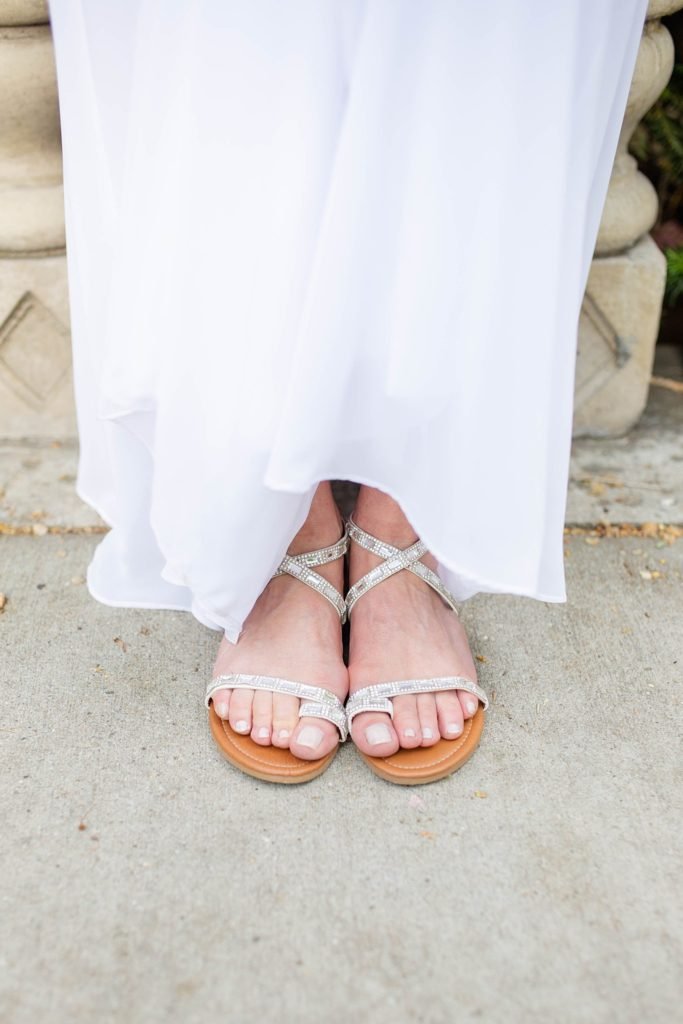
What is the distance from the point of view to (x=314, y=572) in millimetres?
1135

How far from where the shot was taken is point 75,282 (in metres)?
1.07

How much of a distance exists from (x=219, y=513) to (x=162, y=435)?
0.10 m

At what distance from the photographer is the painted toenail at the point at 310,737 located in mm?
958

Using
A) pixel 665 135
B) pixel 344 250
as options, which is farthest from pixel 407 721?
pixel 665 135

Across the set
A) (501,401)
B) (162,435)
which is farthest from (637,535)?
(162,435)

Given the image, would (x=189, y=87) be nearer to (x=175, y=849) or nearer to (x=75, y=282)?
(x=75, y=282)

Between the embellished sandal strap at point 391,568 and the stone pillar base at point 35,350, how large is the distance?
0.70 metres

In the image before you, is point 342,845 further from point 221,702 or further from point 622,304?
point 622,304

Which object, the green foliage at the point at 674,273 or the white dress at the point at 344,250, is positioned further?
the green foliage at the point at 674,273

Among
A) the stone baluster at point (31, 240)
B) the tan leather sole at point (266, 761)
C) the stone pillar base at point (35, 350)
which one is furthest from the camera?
the stone pillar base at point (35, 350)

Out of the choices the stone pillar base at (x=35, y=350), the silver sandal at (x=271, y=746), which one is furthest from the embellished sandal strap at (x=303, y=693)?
the stone pillar base at (x=35, y=350)

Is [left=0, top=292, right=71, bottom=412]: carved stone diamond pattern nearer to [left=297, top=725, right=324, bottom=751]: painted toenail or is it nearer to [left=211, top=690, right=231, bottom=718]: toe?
[left=211, top=690, right=231, bottom=718]: toe

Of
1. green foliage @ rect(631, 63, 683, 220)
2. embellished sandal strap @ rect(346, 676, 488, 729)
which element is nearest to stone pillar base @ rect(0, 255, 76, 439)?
embellished sandal strap @ rect(346, 676, 488, 729)

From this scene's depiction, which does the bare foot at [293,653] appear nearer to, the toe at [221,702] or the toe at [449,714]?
the toe at [221,702]
